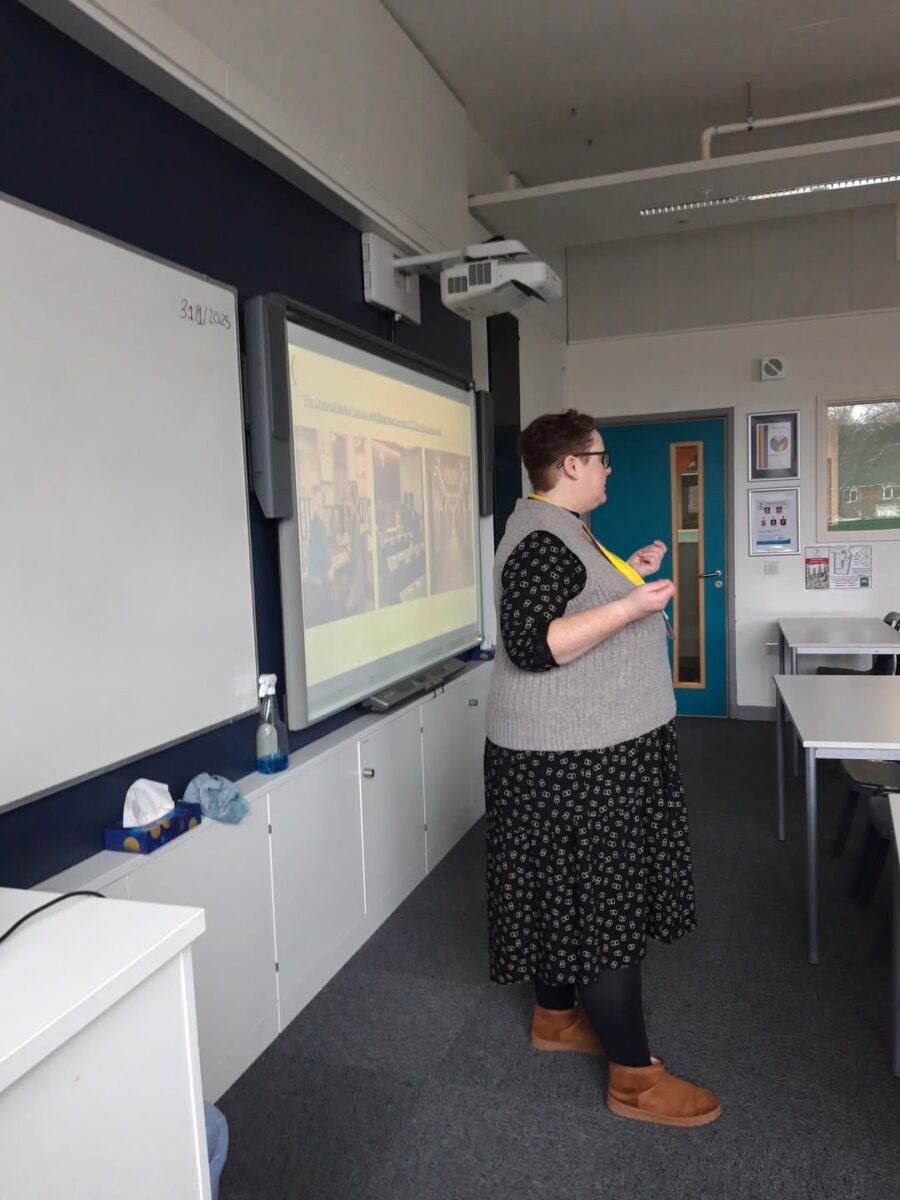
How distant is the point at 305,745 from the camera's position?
2730mm

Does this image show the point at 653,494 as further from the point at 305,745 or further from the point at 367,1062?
the point at 367,1062

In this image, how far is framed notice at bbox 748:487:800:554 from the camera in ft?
18.7

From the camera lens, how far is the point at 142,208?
81.2 inches

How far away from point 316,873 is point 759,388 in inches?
177

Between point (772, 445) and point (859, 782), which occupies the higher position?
point (772, 445)

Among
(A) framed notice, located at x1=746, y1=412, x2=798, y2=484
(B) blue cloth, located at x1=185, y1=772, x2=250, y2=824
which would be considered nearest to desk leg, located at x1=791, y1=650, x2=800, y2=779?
(A) framed notice, located at x1=746, y1=412, x2=798, y2=484

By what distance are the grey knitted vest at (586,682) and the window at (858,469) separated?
4.16 m

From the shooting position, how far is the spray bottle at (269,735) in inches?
95.9

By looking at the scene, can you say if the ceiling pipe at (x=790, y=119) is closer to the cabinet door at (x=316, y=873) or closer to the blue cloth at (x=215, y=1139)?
the cabinet door at (x=316, y=873)

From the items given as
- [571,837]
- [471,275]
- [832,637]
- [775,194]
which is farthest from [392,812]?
[775,194]

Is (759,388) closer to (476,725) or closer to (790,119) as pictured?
(790,119)

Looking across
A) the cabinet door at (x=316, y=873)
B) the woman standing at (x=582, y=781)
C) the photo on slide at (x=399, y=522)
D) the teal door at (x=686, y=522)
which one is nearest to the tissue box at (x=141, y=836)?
the cabinet door at (x=316, y=873)

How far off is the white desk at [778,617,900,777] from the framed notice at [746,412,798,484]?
95cm

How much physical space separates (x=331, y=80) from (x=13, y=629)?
210cm
